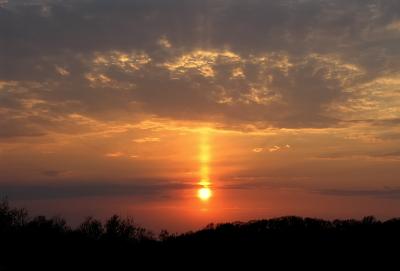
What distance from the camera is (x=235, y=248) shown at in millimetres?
43312

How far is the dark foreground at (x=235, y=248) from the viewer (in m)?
38.2

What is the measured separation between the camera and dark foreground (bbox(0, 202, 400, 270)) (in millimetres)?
38250

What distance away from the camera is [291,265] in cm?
3825

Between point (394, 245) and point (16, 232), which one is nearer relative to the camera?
point (394, 245)

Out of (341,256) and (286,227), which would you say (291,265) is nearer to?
(341,256)

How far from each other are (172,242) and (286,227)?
9829 millimetres

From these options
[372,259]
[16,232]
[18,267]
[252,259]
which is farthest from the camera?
[16,232]

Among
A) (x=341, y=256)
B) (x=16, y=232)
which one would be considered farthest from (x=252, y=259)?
(x=16, y=232)

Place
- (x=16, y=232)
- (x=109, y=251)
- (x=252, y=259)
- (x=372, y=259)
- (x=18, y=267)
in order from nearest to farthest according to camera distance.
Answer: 1. (x=372, y=259)
2. (x=252, y=259)
3. (x=18, y=267)
4. (x=109, y=251)
5. (x=16, y=232)

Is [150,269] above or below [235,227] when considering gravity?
below

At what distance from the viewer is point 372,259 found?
36.5 meters

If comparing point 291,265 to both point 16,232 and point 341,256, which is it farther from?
point 16,232

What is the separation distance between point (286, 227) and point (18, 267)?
806 inches

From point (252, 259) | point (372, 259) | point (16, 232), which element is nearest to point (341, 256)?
point (372, 259)
